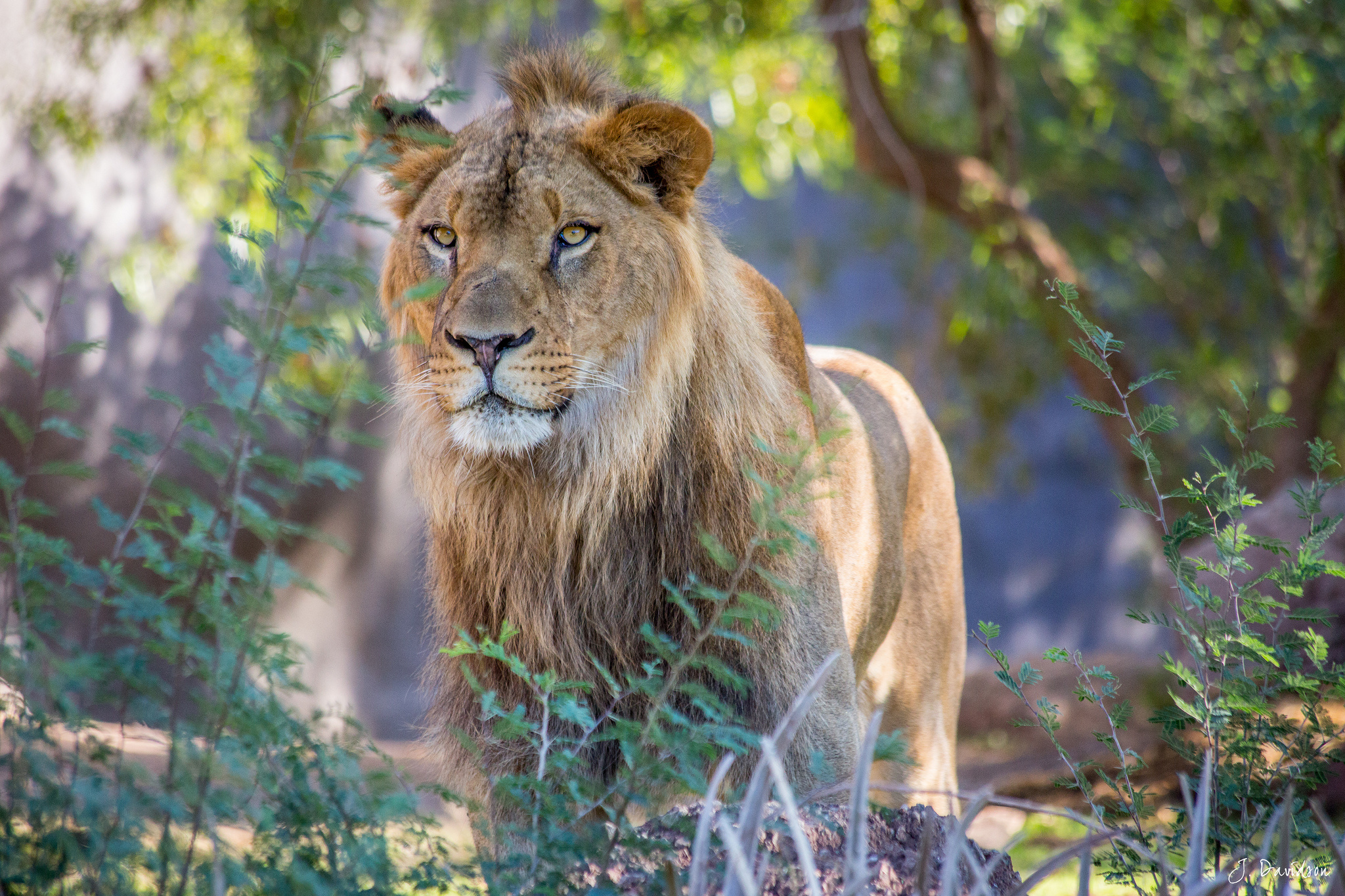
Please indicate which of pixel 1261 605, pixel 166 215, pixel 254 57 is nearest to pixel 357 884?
pixel 1261 605

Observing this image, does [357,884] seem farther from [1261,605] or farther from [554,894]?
[1261,605]

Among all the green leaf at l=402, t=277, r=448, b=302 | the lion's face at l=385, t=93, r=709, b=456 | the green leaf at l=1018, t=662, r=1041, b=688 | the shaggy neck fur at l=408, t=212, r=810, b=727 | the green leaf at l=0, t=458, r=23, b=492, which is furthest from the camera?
the shaggy neck fur at l=408, t=212, r=810, b=727

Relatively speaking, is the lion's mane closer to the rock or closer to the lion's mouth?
the lion's mouth

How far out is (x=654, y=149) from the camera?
276 cm

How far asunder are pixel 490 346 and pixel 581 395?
243 mm

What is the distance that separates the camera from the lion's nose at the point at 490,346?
2443 millimetres

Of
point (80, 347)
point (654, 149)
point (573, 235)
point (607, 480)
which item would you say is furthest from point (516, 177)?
point (80, 347)

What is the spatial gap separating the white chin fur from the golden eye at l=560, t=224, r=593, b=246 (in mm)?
402

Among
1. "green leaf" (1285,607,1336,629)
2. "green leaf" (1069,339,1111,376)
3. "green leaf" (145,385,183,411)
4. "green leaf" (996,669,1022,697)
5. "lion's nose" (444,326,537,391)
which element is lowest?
"green leaf" (996,669,1022,697)

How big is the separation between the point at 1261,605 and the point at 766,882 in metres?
1.10

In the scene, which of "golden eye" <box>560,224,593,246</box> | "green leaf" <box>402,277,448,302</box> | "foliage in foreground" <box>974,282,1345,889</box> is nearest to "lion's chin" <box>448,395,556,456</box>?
"golden eye" <box>560,224,593,246</box>

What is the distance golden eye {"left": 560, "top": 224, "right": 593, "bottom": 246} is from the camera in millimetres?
2643

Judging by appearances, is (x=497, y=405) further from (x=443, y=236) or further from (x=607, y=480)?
(x=443, y=236)

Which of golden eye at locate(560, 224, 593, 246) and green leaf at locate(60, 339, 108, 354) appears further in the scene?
golden eye at locate(560, 224, 593, 246)
